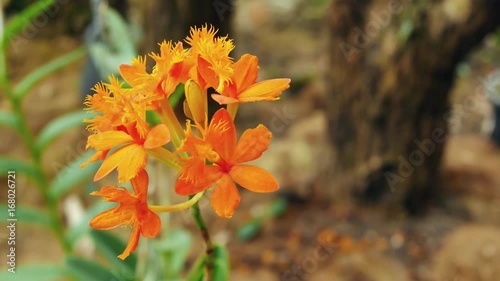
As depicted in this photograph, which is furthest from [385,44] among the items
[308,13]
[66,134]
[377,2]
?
[308,13]

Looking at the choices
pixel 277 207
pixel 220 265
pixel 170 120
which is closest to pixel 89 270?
pixel 220 265

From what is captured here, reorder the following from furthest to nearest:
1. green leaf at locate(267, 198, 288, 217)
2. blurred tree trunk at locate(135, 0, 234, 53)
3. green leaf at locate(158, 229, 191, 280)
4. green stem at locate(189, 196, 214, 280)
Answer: green leaf at locate(267, 198, 288, 217) → blurred tree trunk at locate(135, 0, 234, 53) → green leaf at locate(158, 229, 191, 280) → green stem at locate(189, 196, 214, 280)

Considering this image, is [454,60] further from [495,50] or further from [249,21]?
[249,21]

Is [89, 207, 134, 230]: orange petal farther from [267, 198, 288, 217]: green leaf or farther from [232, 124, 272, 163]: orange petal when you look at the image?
[267, 198, 288, 217]: green leaf

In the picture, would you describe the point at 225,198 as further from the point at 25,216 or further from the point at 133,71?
the point at 25,216

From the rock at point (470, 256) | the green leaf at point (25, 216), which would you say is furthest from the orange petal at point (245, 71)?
the rock at point (470, 256)

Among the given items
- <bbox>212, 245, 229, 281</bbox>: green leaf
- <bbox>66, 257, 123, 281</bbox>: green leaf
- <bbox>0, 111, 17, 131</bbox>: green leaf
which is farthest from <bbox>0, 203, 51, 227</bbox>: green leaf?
<bbox>212, 245, 229, 281</bbox>: green leaf

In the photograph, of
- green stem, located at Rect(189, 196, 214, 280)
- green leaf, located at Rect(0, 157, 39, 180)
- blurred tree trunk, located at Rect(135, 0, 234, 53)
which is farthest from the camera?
blurred tree trunk, located at Rect(135, 0, 234, 53)
